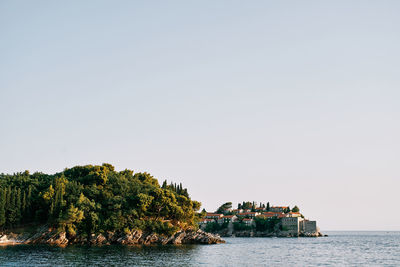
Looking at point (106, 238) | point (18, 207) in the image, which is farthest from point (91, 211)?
point (18, 207)

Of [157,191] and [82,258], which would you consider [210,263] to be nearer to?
[82,258]

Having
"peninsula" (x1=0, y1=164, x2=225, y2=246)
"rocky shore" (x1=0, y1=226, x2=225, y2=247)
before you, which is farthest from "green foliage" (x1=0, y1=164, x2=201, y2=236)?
"rocky shore" (x1=0, y1=226, x2=225, y2=247)

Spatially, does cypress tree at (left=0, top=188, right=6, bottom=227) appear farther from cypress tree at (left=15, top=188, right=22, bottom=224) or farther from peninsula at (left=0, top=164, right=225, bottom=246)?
cypress tree at (left=15, top=188, right=22, bottom=224)

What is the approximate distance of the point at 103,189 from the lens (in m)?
109

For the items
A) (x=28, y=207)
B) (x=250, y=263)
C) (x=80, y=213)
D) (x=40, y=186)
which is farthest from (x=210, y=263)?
(x=40, y=186)

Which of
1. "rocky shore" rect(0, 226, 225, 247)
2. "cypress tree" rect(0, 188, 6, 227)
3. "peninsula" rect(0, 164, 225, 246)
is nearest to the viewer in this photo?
"cypress tree" rect(0, 188, 6, 227)

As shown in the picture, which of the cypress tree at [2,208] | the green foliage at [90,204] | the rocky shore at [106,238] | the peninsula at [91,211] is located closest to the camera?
the cypress tree at [2,208]

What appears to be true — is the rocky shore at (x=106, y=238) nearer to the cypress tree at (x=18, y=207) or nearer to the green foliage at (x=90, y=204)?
the green foliage at (x=90, y=204)

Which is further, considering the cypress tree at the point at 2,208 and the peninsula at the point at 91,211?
the peninsula at the point at 91,211

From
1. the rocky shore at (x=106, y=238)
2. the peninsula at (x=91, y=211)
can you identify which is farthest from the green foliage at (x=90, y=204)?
the rocky shore at (x=106, y=238)

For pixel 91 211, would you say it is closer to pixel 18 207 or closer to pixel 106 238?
pixel 106 238

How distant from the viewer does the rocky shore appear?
89812 mm

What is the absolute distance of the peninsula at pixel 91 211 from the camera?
299ft

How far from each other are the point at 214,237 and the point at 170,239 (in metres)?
17.9
